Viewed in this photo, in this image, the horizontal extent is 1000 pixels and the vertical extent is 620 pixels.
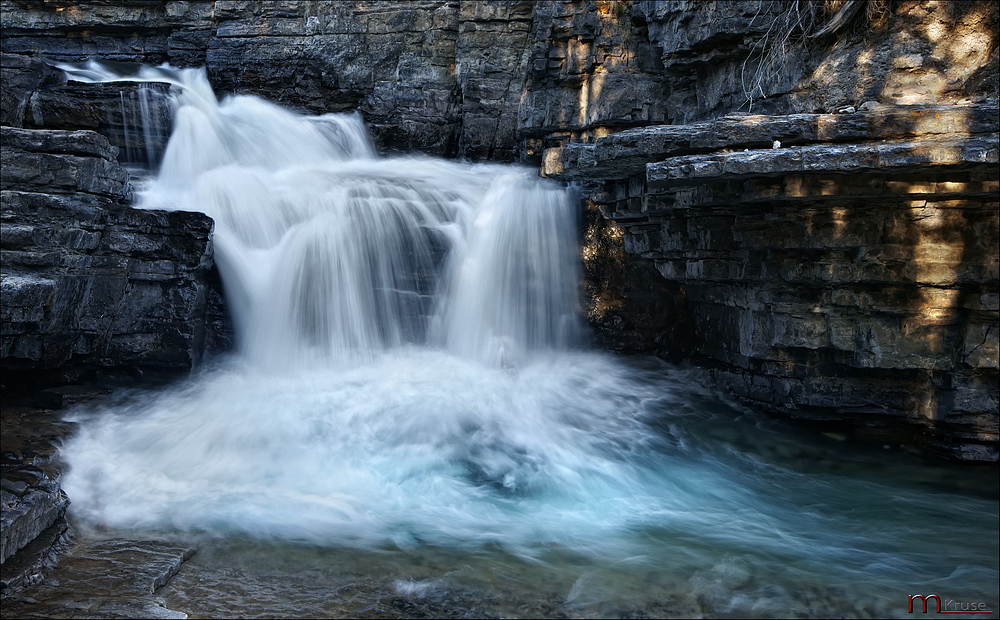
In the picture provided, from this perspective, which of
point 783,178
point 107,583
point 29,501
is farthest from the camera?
point 783,178

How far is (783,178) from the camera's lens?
5453mm

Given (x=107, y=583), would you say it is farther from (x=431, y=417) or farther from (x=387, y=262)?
(x=387, y=262)

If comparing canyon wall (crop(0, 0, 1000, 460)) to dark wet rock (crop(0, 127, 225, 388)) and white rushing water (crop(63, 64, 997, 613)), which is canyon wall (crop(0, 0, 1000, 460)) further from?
white rushing water (crop(63, 64, 997, 613))

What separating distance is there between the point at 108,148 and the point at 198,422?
122 inches

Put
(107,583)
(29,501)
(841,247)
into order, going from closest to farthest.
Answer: (107,583), (29,501), (841,247)

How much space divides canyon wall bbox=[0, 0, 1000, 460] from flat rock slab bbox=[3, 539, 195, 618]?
3.75 m

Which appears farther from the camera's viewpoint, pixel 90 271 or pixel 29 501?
pixel 90 271

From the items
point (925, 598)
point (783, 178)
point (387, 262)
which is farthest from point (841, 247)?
point (387, 262)

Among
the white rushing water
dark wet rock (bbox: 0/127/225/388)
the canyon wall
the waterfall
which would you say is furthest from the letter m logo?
dark wet rock (bbox: 0/127/225/388)

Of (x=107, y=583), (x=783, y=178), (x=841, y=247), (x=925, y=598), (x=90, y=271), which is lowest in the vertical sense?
(x=925, y=598)

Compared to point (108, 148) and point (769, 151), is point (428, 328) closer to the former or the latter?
point (108, 148)

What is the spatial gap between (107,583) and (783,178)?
18.6 ft

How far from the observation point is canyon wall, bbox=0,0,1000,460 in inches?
208

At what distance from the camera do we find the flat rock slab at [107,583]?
3.76 meters
